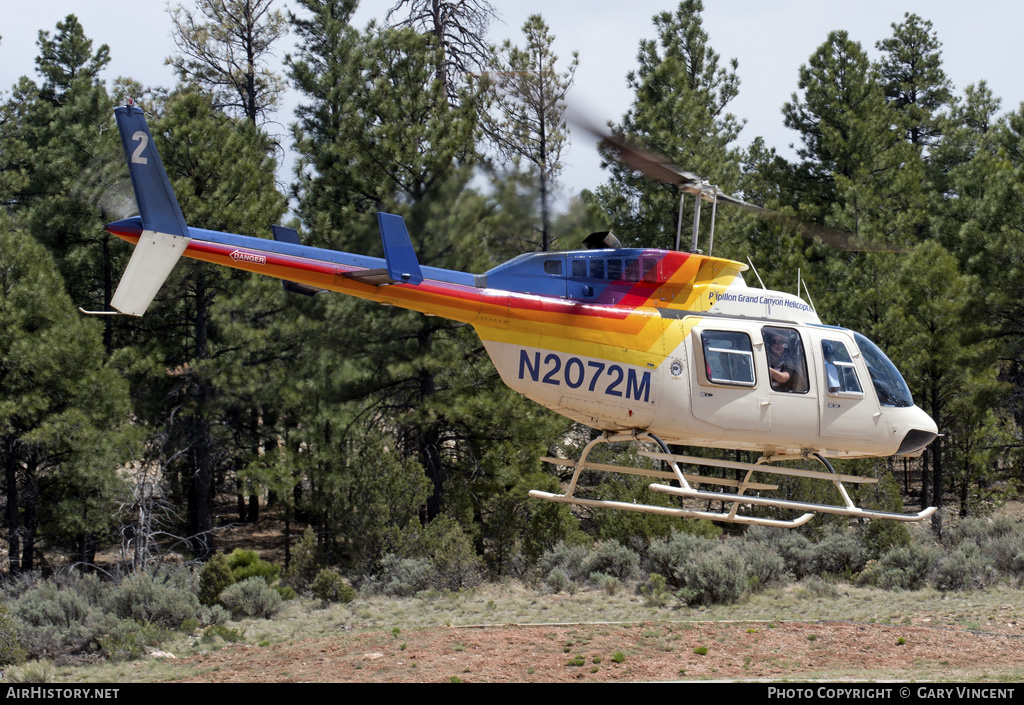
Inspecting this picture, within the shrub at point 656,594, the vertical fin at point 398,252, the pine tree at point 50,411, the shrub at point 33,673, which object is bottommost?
the shrub at point 33,673

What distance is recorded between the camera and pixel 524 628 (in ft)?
46.6

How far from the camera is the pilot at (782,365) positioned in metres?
10.3

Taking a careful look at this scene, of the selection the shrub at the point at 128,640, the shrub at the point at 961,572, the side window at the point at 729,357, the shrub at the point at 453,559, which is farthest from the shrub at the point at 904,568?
the shrub at the point at 128,640

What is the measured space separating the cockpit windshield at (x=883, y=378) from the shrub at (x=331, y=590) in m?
10.3

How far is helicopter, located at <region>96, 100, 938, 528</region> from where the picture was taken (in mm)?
9625

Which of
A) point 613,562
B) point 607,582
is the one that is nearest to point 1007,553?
point 613,562

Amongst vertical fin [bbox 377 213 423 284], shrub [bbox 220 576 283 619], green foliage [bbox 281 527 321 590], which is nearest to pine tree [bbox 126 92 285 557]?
green foliage [bbox 281 527 321 590]

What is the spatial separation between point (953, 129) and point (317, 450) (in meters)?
23.8

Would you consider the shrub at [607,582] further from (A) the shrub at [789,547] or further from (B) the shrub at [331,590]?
(B) the shrub at [331,590]

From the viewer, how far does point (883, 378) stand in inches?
423

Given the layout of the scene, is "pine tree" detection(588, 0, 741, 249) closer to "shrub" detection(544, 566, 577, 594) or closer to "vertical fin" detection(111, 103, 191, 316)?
"shrub" detection(544, 566, 577, 594)

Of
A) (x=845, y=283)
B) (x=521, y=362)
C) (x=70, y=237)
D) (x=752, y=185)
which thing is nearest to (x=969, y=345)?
(x=845, y=283)

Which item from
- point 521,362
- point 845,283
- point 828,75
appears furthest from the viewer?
point 828,75

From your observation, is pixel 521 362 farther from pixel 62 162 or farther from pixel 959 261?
pixel 959 261
